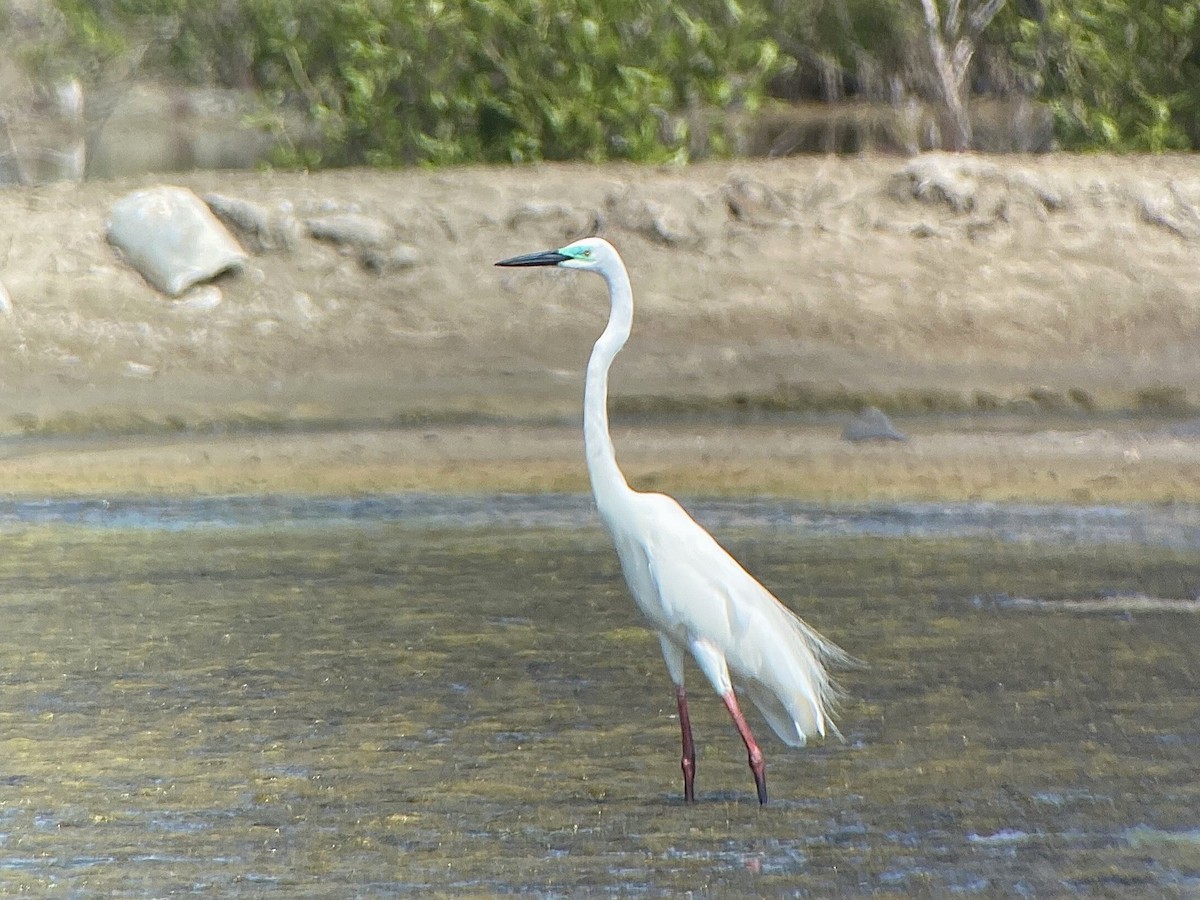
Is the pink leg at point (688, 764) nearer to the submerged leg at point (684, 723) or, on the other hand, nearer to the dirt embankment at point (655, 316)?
the submerged leg at point (684, 723)

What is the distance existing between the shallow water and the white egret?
20cm

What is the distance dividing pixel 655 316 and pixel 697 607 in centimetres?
717

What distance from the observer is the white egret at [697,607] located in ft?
18.1

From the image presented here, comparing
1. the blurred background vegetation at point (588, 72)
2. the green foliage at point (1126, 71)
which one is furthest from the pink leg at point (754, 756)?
the green foliage at point (1126, 71)

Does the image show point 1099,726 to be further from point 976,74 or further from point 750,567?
point 976,74

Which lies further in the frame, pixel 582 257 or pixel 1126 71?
pixel 1126 71

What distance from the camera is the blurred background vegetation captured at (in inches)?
582

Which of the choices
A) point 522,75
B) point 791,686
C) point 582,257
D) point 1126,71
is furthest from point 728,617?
point 1126,71

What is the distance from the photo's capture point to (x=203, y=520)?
995 centimetres

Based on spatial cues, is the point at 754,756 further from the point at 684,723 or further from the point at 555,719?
the point at 555,719

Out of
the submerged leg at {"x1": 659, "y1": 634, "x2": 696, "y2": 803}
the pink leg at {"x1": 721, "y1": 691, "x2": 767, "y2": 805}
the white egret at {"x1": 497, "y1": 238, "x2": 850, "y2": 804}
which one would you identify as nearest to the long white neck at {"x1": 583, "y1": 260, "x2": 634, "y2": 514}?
the white egret at {"x1": 497, "y1": 238, "x2": 850, "y2": 804}

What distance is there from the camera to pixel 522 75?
15070 millimetres

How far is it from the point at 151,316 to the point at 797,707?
8225mm

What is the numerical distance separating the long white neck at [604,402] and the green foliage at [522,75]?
8972 millimetres
